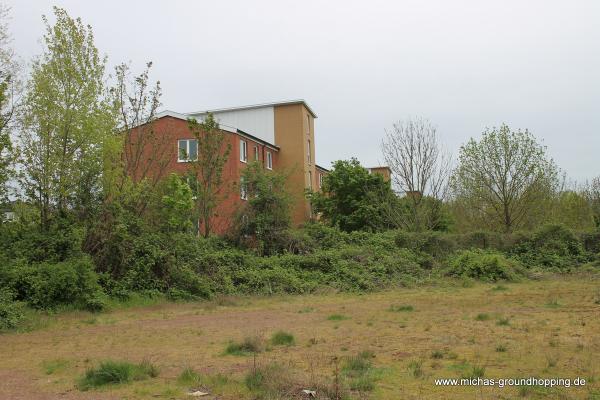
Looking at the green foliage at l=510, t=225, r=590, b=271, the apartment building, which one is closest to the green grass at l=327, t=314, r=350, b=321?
the green foliage at l=510, t=225, r=590, b=271

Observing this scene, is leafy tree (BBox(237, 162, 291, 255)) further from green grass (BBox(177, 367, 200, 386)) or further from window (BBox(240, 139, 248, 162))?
green grass (BBox(177, 367, 200, 386))

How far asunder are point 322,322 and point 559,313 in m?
5.55

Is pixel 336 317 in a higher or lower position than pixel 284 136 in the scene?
lower

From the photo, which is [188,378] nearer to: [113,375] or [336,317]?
[113,375]

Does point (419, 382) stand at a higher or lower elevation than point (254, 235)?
lower

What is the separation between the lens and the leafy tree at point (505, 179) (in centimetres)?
3234

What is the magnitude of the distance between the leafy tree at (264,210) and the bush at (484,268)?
849 centimetres

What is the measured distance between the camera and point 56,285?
16.8 m

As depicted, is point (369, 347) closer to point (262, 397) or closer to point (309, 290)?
point (262, 397)

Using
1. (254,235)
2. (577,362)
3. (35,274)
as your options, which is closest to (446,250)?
(254,235)

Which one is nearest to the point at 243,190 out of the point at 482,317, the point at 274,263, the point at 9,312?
the point at 274,263

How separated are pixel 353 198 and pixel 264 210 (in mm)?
12429

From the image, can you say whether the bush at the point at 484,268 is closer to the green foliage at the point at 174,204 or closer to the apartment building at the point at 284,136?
the green foliage at the point at 174,204

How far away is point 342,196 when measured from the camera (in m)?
39.8
